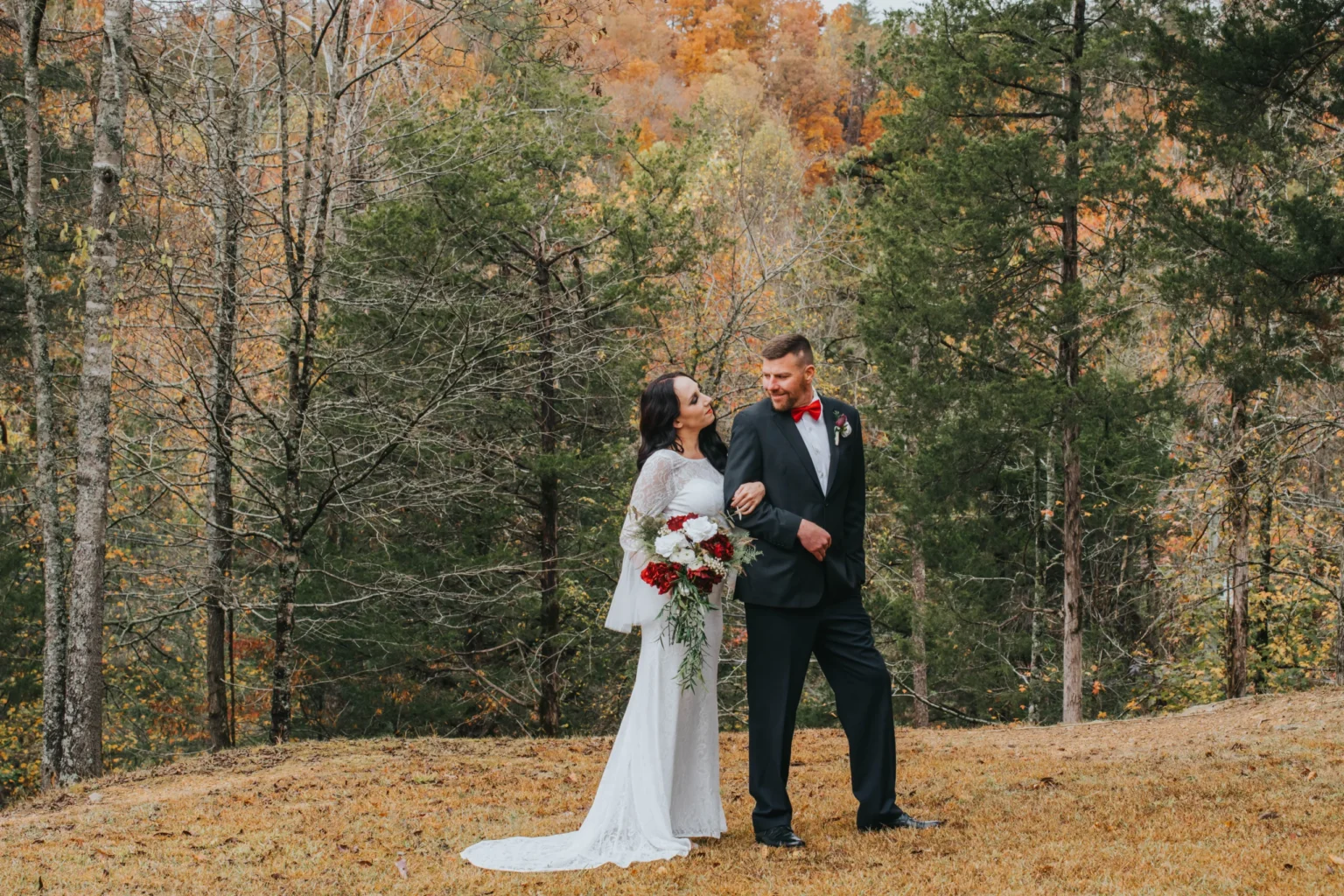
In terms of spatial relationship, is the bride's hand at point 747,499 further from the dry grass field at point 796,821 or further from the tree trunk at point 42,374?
the tree trunk at point 42,374

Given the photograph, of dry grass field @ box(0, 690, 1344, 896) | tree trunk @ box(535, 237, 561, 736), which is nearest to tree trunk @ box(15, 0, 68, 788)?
dry grass field @ box(0, 690, 1344, 896)

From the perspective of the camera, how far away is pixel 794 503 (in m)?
4.61

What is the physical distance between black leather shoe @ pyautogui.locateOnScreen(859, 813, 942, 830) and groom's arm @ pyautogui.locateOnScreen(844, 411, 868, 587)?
971mm

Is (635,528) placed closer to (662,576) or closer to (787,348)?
(662,576)

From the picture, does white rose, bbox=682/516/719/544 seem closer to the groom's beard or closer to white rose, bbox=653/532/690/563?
white rose, bbox=653/532/690/563

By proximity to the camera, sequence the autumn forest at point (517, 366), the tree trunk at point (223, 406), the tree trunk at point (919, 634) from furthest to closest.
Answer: the tree trunk at point (919, 634) → the tree trunk at point (223, 406) → the autumn forest at point (517, 366)

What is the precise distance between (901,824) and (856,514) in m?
1.28

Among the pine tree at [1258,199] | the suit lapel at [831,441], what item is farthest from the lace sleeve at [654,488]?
the pine tree at [1258,199]

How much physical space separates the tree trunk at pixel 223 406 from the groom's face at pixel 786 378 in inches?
220

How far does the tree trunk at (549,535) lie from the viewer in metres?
13.1

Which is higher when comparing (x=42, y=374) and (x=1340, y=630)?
(x=42, y=374)

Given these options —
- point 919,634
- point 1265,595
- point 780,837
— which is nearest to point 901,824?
point 780,837

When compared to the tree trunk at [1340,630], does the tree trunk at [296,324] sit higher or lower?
higher

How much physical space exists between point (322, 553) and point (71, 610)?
173 inches
